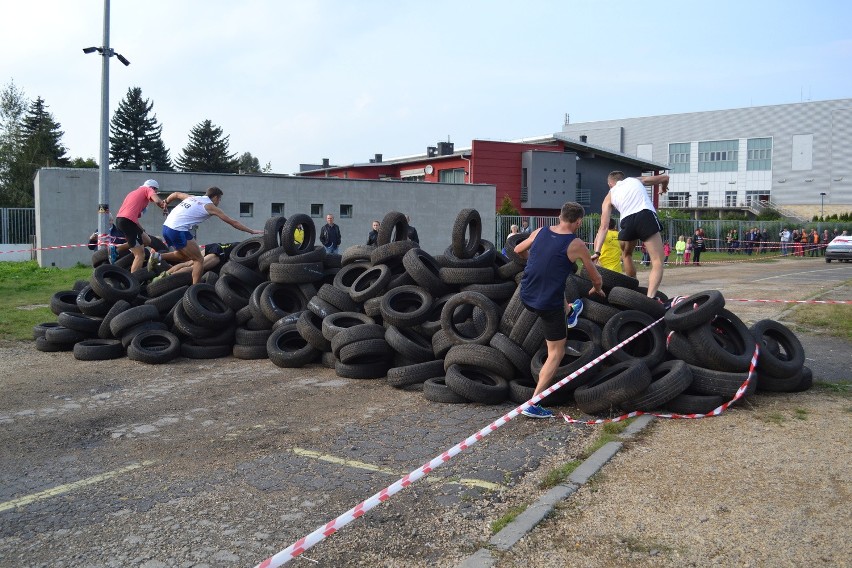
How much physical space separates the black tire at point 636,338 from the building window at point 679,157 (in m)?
82.8

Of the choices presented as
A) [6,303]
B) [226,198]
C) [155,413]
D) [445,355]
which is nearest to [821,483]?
[445,355]

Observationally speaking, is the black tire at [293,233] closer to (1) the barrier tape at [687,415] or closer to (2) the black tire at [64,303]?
(2) the black tire at [64,303]

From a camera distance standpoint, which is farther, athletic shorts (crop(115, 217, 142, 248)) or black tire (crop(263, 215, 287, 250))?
athletic shorts (crop(115, 217, 142, 248))

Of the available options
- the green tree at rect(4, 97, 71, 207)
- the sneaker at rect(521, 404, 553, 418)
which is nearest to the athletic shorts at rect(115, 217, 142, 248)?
the sneaker at rect(521, 404, 553, 418)

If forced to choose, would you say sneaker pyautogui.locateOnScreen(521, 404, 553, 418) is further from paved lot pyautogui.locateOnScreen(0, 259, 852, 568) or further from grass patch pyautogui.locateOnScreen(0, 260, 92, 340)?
grass patch pyautogui.locateOnScreen(0, 260, 92, 340)

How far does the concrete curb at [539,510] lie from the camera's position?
4.04 meters

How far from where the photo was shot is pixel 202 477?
551 centimetres

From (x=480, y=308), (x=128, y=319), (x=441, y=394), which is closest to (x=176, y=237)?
(x=128, y=319)

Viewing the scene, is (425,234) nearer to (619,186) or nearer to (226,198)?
(226,198)

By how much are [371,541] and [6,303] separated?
1485cm

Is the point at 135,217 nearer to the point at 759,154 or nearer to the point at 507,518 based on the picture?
the point at 507,518

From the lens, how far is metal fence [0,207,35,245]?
31.4m

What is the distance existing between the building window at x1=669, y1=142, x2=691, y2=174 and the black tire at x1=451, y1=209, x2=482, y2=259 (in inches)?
3203

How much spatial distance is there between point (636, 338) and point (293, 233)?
214 inches
